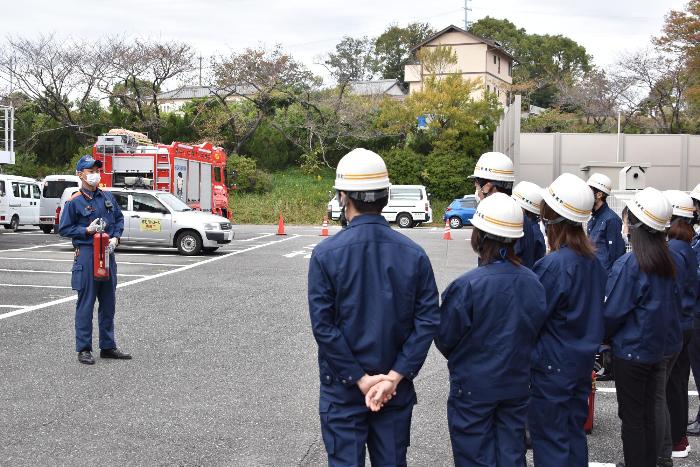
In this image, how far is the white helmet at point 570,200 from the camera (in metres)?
4.18

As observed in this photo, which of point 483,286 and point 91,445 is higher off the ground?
point 483,286

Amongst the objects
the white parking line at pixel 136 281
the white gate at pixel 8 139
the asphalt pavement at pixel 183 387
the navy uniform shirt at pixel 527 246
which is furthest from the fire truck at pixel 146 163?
the navy uniform shirt at pixel 527 246

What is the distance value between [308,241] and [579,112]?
1243 inches

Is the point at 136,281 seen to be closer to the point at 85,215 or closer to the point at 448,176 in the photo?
the point at 85,215

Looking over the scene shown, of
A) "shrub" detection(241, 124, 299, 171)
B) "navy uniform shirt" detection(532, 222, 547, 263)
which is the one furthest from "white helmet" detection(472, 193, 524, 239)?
"shrub" detection(241, 124, 299, 171)

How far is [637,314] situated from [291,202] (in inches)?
1405

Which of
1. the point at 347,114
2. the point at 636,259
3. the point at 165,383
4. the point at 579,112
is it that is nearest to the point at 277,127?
the point at 347,114

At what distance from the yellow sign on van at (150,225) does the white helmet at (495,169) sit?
1541cm

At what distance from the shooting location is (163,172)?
22156 millimetres

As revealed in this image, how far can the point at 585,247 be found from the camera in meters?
4.13

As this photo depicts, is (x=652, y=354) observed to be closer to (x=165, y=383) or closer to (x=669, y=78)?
(x=165, y=383)

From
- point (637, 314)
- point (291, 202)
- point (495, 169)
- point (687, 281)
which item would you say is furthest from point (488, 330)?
point (291, 202)

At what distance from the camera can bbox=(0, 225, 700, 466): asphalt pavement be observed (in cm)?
527

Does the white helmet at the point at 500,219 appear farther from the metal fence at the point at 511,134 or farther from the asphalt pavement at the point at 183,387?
the metal fence at the point at 511,134
